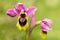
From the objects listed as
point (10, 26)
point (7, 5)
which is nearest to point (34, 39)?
point (10, 26)

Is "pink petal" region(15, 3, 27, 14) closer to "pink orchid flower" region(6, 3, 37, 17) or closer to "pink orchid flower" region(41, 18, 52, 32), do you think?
"pink orchid flower" region(6, 3, 37, 17)

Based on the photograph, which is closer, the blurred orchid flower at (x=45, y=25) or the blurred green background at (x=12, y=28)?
the blurred orchid flower at (x=45, y=25)

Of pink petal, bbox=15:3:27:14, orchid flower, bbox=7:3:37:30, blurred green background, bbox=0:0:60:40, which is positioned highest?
pink petal, bbox=15:3:27:14

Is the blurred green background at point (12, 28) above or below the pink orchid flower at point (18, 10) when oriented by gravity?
below

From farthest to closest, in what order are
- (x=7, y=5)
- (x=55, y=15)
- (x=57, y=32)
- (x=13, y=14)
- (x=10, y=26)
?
(x=55, y=15) → (x=57, y=32) → (x=7, y=5) → (x=10, y=26) → (x=13, y=14)

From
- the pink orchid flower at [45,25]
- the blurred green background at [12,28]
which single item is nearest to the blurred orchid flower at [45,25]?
the pink orchid flower at [45,25]

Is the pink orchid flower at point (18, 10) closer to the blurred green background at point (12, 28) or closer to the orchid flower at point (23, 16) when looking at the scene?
the orchid flower at point (23, 16)

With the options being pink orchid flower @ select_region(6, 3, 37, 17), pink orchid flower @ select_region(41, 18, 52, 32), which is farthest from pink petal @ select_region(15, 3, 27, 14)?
pink orchid flower @ select_region(41, 18, 52, 32)

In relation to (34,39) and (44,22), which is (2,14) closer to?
(34,39)

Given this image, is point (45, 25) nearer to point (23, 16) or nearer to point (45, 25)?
point (45, 25)

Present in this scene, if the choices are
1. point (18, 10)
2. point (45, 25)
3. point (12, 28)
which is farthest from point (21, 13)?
point (12, 28)

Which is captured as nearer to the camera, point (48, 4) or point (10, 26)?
point (10, 26)
